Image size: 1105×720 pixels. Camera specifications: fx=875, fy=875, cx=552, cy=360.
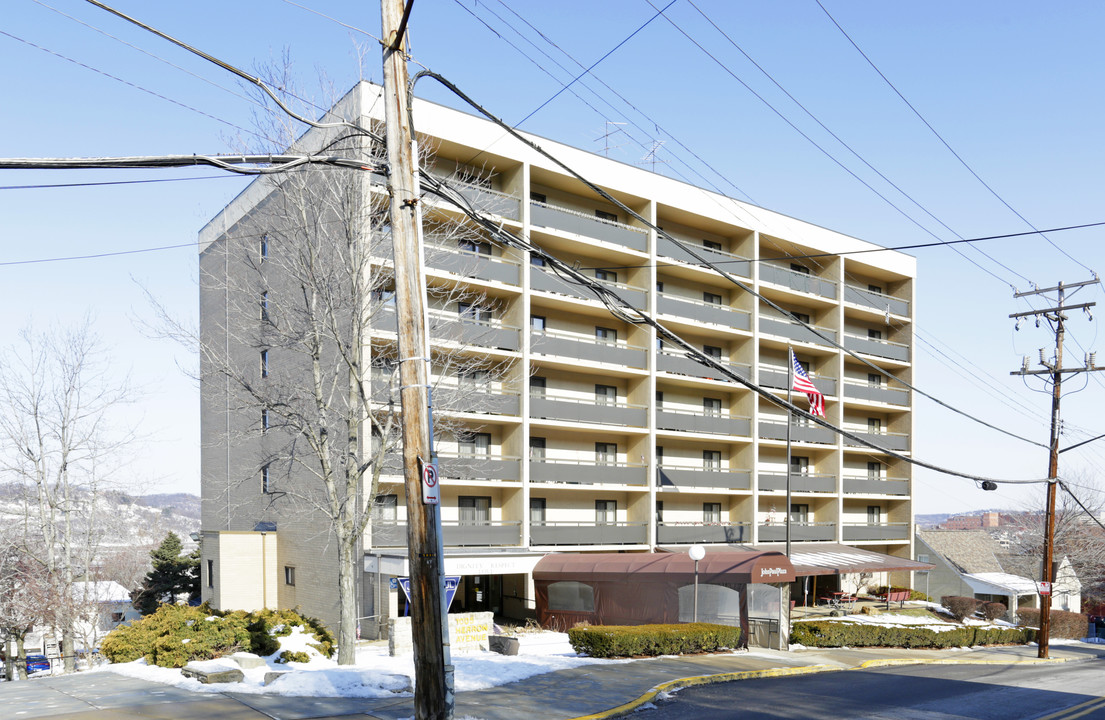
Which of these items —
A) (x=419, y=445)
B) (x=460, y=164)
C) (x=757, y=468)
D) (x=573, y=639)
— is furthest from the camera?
(x=757, y=468)

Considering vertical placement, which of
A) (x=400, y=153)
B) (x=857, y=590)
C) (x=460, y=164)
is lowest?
(x=857, y=590)

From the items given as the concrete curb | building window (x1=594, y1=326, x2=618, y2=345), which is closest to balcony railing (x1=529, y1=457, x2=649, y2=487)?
building window (x1=594, y1=326, x2=618, y2=345)

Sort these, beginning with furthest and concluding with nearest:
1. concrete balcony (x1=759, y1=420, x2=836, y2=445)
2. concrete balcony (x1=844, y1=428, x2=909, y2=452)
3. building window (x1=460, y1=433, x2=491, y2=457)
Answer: concrete balcony (x1=844, y1=428, x2=909, y2=452), concrete balcony (x1=759, y1=420, x2=836, y2=445), building window (x1=460, y1=433, x2=491, y2=457)

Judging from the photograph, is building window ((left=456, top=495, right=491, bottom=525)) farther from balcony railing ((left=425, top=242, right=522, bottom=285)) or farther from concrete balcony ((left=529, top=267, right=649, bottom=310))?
concrete balcony ((left=529, top=267, right=649, bottom=310))

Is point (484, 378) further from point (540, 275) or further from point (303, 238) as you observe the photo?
point (303, 238)

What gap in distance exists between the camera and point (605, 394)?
3997 cm

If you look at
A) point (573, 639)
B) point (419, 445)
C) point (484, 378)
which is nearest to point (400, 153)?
point (419, 445)

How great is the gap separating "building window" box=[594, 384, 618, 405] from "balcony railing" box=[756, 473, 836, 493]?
959 centimetres

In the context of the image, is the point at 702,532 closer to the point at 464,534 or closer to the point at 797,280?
the point at 464,534

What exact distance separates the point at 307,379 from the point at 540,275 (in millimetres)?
10320

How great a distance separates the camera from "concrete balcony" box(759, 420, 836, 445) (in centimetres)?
4522

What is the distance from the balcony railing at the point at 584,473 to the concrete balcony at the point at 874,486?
1708 centimetres

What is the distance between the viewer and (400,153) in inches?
429

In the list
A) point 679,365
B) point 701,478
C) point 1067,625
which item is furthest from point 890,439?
point 679,365
